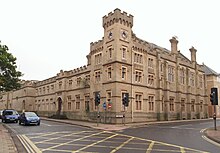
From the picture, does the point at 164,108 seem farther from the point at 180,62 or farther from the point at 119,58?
the point at 119,58

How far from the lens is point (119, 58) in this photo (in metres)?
31.5

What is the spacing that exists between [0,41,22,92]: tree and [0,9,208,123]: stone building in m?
11.0

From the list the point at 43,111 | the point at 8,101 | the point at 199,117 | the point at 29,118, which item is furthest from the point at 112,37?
the point at 8,101

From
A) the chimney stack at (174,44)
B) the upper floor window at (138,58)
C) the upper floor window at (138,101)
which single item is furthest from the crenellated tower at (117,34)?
the chimney stack at (174,44)

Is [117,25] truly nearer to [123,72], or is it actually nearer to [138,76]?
[123,72]

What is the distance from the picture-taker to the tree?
93.4ft

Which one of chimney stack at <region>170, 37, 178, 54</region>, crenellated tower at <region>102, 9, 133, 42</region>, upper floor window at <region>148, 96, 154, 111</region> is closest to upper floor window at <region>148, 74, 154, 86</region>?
upper floor window at <region>148, 96, 154, 111</region>

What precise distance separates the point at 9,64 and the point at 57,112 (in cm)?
1897

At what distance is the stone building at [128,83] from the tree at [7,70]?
1099 cm

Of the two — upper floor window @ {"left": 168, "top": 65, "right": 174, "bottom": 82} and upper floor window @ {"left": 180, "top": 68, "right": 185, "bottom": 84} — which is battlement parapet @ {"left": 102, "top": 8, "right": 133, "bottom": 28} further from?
upper floor window @ {"left": 180, "top": 68, "right": 185, "bottom": 84}

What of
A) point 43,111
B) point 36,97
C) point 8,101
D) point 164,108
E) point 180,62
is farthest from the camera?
point 8,101

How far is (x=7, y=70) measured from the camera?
30344 millimetres

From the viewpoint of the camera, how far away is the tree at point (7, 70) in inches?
1121

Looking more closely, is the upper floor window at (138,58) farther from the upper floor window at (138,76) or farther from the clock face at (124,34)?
the clock face at (124,34)
